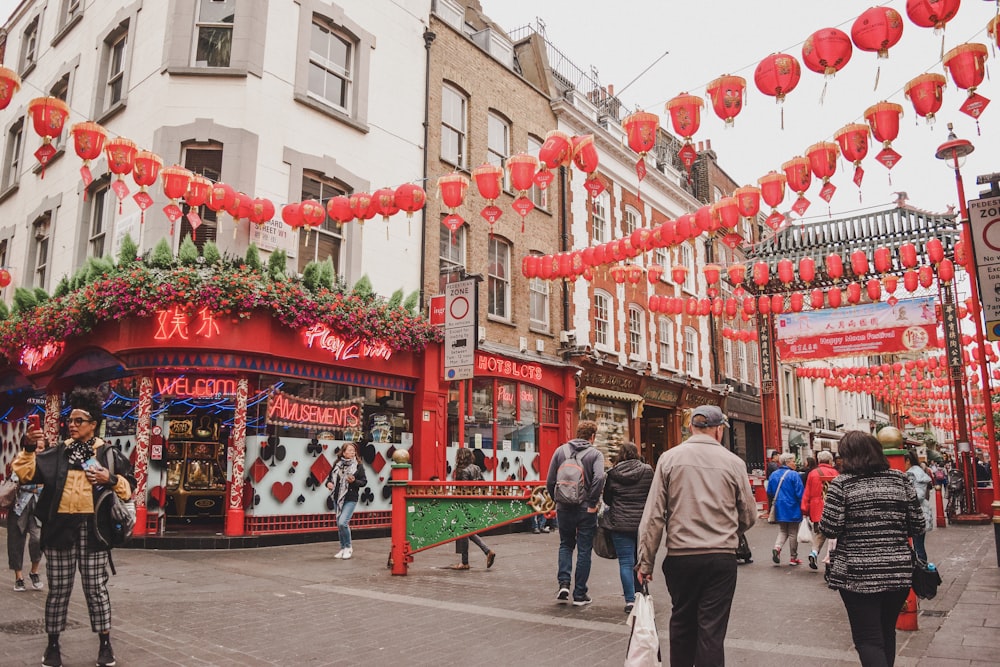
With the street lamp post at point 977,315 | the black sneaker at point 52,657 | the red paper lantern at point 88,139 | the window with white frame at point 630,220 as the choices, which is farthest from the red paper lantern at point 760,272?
the black sneaker at point 52,657

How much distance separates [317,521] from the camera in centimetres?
1321

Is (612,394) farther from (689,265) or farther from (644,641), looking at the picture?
(644,641)

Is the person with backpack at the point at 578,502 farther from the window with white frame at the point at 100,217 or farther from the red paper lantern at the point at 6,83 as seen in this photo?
the window with white frame at the point at 100,217

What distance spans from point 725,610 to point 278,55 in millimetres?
13234

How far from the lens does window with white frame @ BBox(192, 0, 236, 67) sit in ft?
44.2

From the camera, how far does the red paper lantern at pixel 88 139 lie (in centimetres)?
968

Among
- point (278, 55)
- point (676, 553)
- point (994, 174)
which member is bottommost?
point (676, 553)

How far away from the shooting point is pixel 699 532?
4.20 meters

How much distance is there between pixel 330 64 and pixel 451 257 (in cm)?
495

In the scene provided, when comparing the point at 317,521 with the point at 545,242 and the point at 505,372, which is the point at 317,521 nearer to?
the point at 505,372

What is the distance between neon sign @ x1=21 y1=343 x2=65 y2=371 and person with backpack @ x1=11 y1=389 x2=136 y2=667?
10240mm

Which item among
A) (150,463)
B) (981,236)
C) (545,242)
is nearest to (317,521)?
(150,463)

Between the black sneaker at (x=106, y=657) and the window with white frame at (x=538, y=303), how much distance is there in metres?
14.8

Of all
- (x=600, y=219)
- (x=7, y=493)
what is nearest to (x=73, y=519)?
(x=7, y=493)
